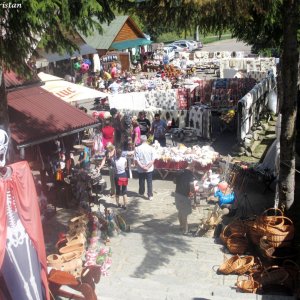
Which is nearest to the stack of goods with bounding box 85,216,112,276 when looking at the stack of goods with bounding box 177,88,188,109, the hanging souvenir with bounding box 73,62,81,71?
the stack of goods with bounding box 177,88,188,109

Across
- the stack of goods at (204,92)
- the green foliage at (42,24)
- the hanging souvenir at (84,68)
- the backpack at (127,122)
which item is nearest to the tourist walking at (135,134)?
the backpack at (127,122)

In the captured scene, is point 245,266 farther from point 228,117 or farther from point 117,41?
point 117,41

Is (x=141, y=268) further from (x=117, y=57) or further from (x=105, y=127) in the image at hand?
(x=117, y=57)

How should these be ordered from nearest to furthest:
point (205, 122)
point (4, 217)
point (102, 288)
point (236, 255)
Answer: point (4, 217) < point (102, 288) < point (236, 255) < point (205, 122)

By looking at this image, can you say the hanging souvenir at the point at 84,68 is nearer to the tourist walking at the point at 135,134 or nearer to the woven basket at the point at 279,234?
the tourist walking at the point at 135,134

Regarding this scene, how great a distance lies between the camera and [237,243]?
8922mm

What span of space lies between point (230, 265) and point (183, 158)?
233 inches

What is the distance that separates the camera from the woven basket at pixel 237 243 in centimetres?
884

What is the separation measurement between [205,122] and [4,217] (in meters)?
12.8

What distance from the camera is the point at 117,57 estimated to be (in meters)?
33.9

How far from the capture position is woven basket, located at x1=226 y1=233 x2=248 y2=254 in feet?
29.0

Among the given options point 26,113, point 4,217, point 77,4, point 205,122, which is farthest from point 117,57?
point 4,217

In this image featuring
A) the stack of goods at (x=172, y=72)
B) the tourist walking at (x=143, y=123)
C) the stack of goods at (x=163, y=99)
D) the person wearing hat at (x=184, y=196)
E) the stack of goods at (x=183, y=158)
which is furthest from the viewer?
the stack of goods at (x=172, y=72)

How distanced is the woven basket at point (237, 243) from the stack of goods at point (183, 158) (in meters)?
4.44
